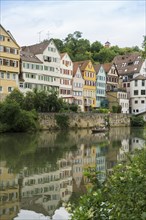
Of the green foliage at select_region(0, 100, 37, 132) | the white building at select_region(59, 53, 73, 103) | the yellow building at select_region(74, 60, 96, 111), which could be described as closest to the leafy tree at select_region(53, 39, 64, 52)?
the yellow building at select_region(74, 60, 96, 111)

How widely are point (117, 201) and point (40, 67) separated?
64082 millimetres

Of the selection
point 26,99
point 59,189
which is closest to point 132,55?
point 26,99

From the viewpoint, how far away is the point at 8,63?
62.4 meters

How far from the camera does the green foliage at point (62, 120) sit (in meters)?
61.9

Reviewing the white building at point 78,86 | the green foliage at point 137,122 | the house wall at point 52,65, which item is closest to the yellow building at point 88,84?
the white building at point 78,86

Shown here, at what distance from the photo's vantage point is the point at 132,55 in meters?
97.3

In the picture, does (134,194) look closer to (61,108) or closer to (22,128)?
(22,128)

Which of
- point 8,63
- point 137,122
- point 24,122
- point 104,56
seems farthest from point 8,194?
point 104,56

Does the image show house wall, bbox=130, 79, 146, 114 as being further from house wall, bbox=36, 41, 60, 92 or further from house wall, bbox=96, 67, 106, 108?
house wall, bbox=36, 41, 60, 92

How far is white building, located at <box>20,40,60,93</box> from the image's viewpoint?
66.8 metres

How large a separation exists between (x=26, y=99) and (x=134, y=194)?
52676mm

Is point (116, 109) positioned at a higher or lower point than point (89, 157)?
higher

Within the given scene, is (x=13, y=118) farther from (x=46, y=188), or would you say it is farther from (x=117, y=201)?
(x=117, y=201)

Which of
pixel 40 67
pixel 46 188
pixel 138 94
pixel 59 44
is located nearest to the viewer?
pixel 46 188
